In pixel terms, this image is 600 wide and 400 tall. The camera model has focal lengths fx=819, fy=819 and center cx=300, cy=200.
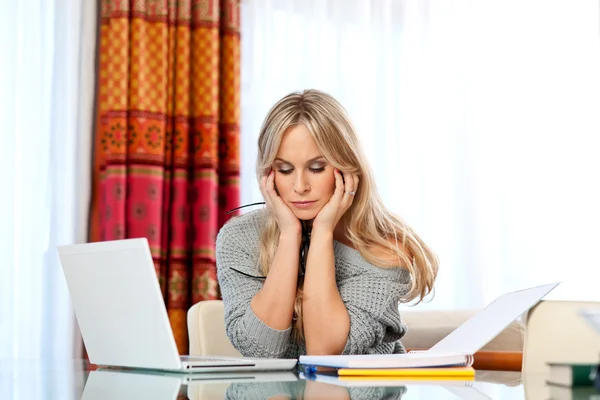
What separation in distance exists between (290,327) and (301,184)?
12.3 inches

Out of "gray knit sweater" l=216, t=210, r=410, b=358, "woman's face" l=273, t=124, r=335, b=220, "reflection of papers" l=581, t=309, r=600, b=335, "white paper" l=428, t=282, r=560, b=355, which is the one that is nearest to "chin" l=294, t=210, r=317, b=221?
"woman's face" l=273, t=124, r=335, b=220

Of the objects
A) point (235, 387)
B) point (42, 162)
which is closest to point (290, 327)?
point (235, 387)

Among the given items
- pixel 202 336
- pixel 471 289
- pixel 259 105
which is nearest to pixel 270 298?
pixel 202 336

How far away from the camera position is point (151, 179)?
3.35 meters

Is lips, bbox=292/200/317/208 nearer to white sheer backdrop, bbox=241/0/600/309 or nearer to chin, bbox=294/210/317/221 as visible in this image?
chin, bbox=294/210/317/221

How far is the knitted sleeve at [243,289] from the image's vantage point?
1.67 meters

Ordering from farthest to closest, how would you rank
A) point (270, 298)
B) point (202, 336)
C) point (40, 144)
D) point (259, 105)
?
point (259, 105)
point (40, 144)
point (202, 336)
point (270, 298)

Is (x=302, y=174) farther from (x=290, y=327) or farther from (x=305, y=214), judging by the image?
Result: (x=290, y=327)

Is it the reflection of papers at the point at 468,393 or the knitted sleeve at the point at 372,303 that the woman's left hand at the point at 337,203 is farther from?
the reflection of papers at the point at 468,393

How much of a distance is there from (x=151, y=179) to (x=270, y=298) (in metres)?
1.78

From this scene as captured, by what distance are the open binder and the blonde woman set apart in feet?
1.38

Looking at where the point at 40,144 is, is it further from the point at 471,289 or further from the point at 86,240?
the point at 471,289

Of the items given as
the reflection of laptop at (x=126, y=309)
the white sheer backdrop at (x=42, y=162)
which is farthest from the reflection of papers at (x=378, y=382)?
the white sheer backdrop at (x=42, y=162)

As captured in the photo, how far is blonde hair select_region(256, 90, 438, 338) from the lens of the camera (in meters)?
1.80
